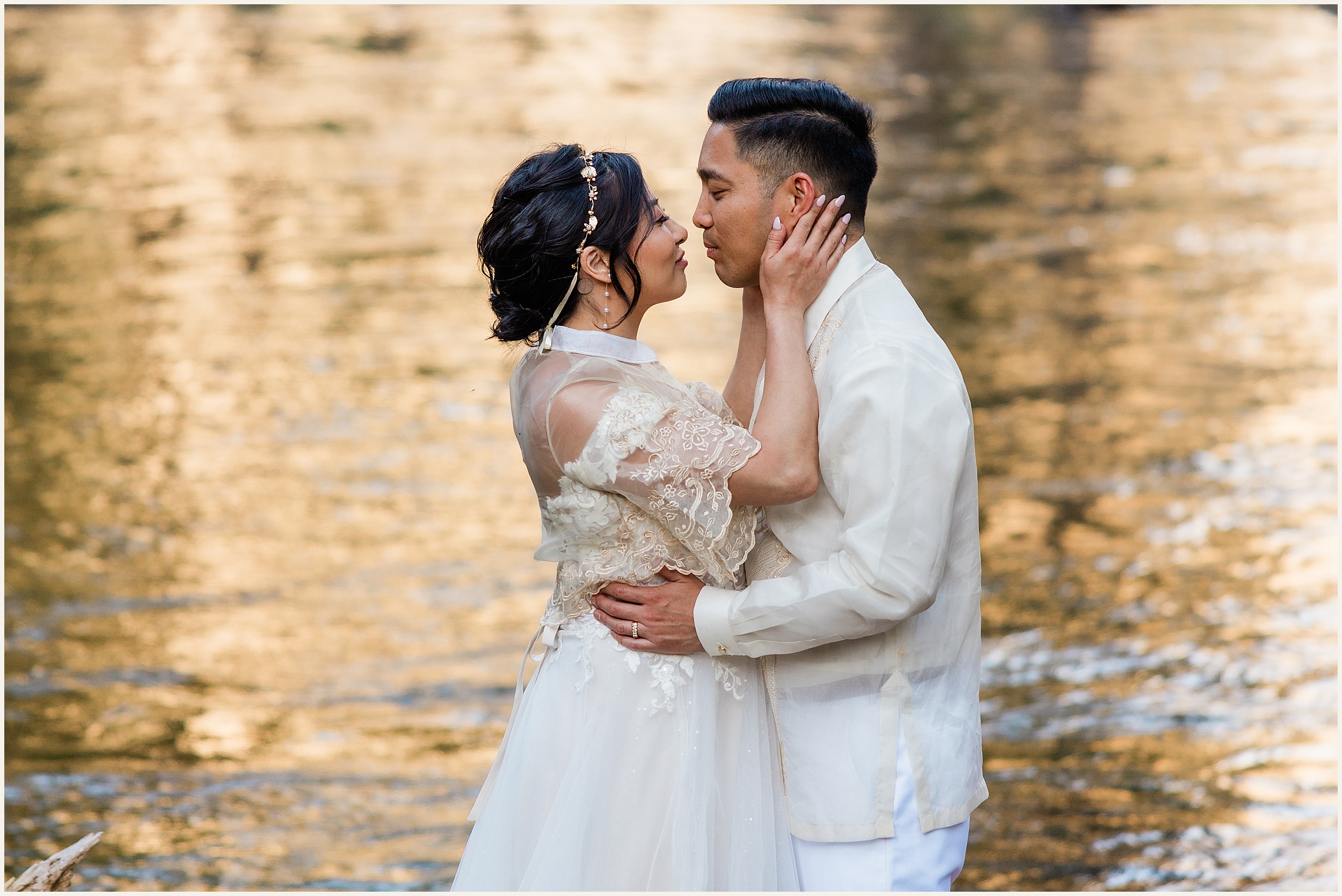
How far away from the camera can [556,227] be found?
3305 mm

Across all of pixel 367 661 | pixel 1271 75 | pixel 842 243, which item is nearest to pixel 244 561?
pixel 367 661

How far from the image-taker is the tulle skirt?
3189mm

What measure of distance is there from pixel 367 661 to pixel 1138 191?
12432 mm

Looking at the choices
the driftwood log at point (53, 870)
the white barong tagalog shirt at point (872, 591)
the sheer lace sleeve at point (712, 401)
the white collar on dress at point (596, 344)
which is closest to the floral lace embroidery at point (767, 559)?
the white barong tagalog shirt at point (872, 591)


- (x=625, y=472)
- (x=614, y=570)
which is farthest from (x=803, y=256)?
(x=614, y=570)

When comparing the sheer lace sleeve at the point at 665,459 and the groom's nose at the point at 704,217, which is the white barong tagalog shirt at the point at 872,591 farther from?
the groom's nose at the point at 704,217

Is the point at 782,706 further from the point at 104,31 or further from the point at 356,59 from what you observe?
→ the point at 104,31

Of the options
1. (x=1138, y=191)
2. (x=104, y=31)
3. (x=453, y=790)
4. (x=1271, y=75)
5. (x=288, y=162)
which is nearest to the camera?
(x=453, y=790)

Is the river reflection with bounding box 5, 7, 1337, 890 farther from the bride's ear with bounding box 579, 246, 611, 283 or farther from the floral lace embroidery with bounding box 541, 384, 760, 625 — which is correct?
the bride's ear with bounding box 579, 246, 611, 283

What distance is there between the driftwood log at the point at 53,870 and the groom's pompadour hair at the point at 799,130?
9.21 ft

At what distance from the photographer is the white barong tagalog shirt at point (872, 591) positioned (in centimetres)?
295

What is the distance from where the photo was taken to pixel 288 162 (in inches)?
718

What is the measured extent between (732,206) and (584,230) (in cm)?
35

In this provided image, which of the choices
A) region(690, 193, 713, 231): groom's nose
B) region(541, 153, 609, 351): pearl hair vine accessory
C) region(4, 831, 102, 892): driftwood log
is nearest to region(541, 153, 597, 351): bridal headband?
region(541, 153, 609, 351): pearl hair vine accessory
